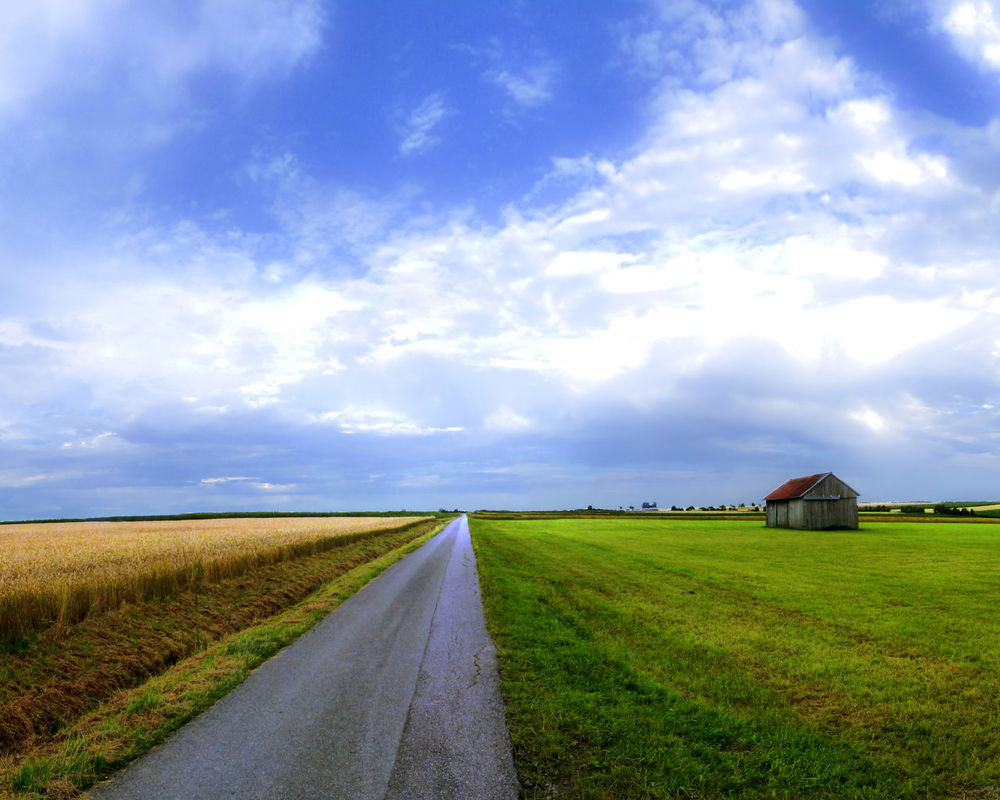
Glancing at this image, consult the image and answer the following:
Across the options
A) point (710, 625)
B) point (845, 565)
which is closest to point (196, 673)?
point (710, 625)

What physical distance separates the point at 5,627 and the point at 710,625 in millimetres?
14347

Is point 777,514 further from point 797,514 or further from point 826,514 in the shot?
point 826,514

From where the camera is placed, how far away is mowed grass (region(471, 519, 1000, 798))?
19.9 ft

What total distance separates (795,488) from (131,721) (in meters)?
77.4

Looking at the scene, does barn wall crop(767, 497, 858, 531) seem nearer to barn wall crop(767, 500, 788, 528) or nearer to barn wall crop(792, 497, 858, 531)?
barn wall crop(792, 497, 858, 531)

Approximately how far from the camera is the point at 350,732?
6629 mm

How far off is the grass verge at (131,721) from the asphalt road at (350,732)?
27cm

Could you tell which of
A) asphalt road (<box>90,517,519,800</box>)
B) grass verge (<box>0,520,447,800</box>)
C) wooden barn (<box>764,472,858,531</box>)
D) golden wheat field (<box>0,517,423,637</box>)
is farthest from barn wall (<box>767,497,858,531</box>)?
grass verge (<box>0,520,447,800</box>)

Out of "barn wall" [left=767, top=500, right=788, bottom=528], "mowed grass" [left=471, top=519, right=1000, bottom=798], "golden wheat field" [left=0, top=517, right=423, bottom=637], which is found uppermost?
"golden wheat field" [left=0, top=517, right=423, bottom=637]

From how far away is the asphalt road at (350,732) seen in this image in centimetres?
543

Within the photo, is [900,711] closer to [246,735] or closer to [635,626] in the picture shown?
[635,626]

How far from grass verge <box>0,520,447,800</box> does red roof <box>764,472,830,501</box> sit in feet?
229

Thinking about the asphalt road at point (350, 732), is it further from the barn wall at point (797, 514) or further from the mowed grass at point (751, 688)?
the barn wall at point (797, 514)

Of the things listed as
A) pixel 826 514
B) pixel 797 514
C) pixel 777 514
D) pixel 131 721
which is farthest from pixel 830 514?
pixel 131 721
